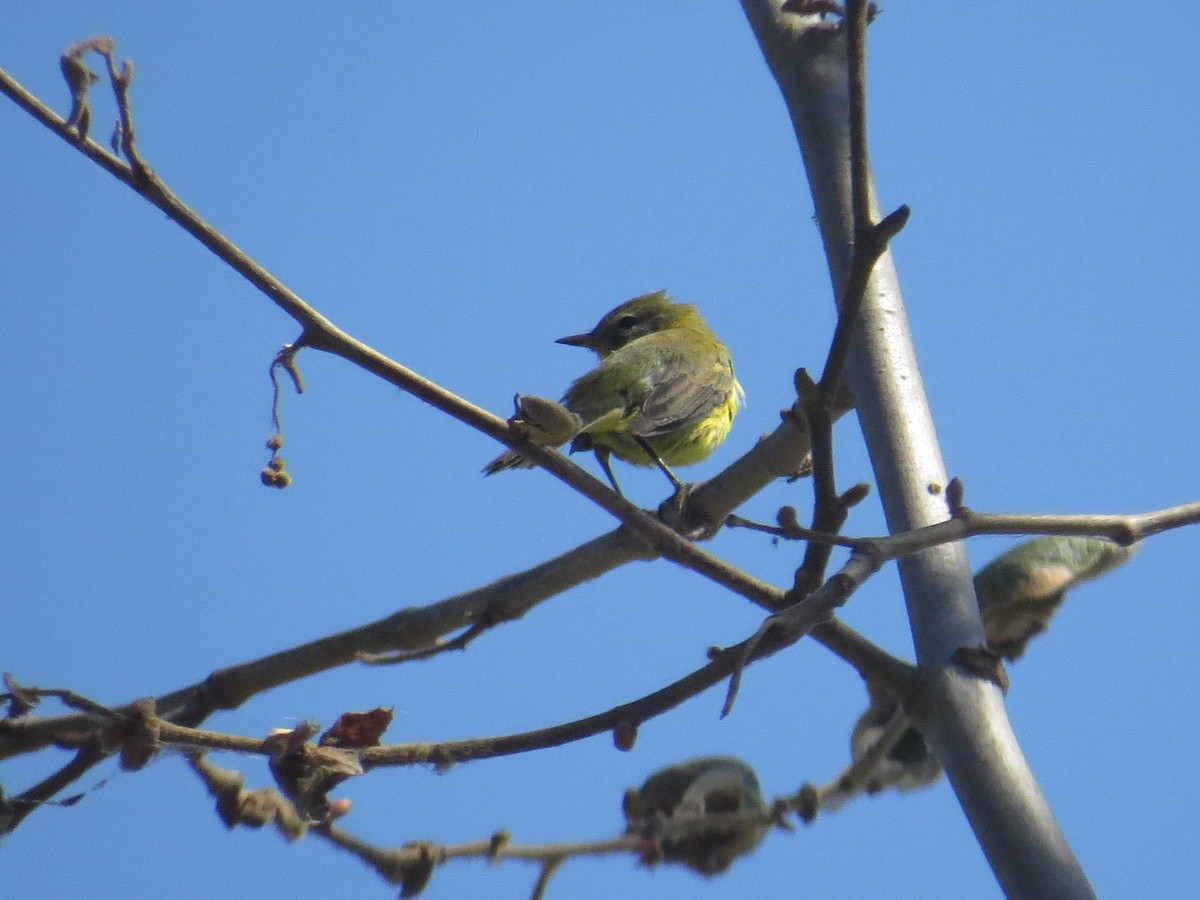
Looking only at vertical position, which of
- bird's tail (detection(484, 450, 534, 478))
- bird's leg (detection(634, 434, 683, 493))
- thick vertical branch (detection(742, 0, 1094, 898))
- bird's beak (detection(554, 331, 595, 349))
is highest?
bird's beak (detection(554, 331, 595, 349))

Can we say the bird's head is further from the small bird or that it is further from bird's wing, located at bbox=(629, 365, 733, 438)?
bird's wing, located at bbox=(629, 365, 733, 438)

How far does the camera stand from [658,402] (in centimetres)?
584

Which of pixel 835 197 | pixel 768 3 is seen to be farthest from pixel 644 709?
pixel 768 3

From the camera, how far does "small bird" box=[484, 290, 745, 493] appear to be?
576 cm

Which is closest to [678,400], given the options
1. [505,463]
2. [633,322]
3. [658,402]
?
[658,402]

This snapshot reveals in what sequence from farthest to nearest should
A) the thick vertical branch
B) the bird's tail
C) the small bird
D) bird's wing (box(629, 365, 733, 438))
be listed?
1. the small bird
2. bird's wing (box(629, 365, 733, 438))
3. the bird's tail
4. the thick vertical branch

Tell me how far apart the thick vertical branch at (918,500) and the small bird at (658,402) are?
2.03 meters

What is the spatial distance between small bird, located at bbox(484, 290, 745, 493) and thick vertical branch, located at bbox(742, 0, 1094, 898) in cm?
203

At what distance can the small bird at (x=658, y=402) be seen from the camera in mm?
5758

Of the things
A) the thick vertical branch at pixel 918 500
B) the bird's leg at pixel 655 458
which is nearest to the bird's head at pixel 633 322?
the bird's leg at pixel 655 458

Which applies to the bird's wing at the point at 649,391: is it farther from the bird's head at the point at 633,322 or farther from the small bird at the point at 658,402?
the bird's head at the point at 633,322

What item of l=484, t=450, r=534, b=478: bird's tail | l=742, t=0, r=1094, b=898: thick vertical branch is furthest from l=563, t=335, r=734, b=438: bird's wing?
l=742, t=0, r=1094, b=898: thick vertical branch

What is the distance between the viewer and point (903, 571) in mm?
2965

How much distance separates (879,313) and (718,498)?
682 mm
